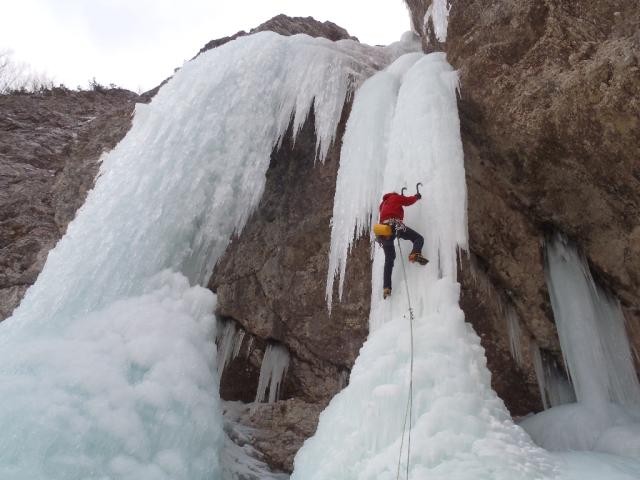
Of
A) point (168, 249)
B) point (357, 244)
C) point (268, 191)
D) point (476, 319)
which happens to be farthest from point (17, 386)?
point (476, 319)

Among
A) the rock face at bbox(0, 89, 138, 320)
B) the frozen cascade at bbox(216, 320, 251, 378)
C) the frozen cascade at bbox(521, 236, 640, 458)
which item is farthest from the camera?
the rock face at bbox(0, 89, 138, 320)

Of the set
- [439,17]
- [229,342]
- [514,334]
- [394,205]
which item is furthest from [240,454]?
[439,17]

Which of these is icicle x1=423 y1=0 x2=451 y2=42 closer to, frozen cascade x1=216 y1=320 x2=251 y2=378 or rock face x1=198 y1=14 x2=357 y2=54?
rock face x1=198 y1=14 x2=357 y2=54

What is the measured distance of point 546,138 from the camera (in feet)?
15.1

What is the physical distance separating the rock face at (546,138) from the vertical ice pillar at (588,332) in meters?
0.15

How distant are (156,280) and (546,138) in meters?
4.22

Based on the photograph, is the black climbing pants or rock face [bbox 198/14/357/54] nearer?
the black climbing pants

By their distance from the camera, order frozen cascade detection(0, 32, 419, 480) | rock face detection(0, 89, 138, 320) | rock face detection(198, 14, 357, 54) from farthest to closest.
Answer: rock face detection(198, 14, 357, 54) < rock face detection(0, 89, 138, 320) < frozen cascade detection(0, 32, 419, 480)

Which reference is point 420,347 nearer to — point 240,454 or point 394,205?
point 394,205

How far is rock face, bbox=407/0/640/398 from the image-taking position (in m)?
4.24

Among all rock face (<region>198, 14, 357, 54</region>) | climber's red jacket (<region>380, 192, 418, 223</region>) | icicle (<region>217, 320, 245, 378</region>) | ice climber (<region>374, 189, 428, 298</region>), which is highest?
rock face (<region>198, 14, 357, 54</region>)

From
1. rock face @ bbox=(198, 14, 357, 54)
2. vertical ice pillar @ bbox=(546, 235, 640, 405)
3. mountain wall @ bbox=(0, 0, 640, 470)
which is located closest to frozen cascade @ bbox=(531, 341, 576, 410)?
mountain wall @ bbox=(0, 0, 640, 470)

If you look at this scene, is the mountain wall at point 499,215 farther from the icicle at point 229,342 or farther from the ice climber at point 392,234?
the ice climber at point 392,234

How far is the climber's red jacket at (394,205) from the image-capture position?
13.6 feet
